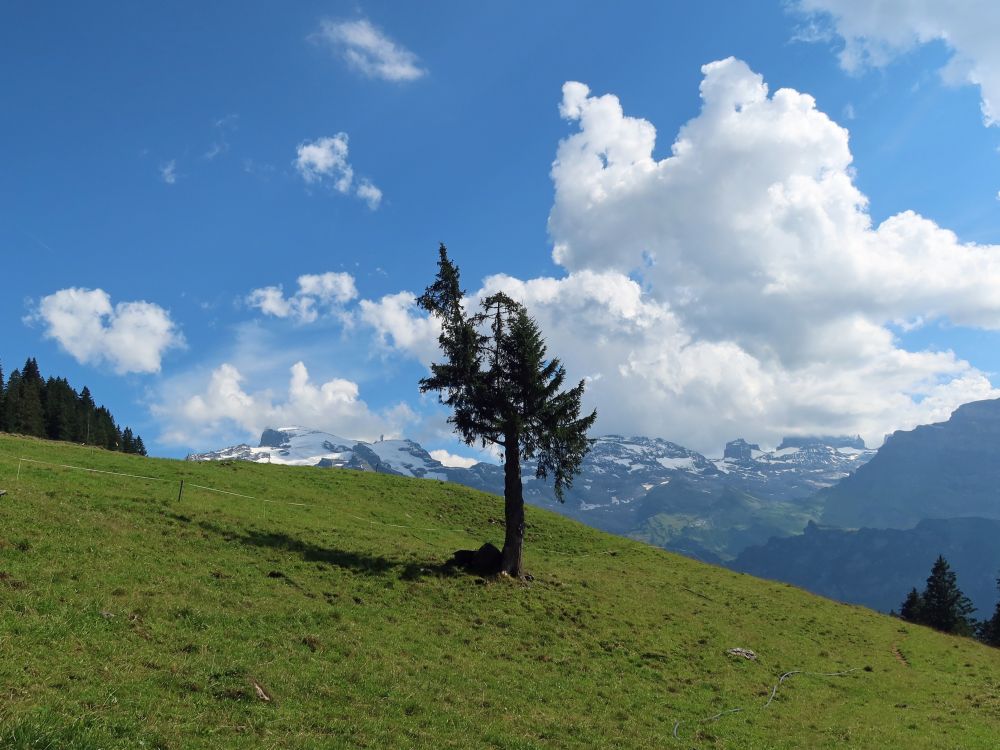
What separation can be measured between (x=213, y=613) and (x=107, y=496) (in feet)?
57.6

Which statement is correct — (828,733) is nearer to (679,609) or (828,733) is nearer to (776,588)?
(679,609)

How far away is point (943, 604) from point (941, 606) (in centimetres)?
40

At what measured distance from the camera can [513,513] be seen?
120ft

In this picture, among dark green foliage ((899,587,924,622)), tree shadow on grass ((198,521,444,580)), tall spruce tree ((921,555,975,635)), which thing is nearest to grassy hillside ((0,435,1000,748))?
tree shadow on grass ((198,521,444,580))

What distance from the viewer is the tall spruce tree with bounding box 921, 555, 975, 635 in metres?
86.4

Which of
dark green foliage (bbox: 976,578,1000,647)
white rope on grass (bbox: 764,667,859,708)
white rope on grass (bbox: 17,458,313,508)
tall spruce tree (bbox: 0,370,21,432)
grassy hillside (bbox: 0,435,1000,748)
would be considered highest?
tall spruce tree (bbox: 0,370,21,432)

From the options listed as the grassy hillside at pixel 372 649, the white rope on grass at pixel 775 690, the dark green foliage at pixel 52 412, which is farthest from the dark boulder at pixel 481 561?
the dark green foliage at pixel 52 412

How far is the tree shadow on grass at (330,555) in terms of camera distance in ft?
104

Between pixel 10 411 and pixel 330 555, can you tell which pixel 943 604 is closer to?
pixel 330 555

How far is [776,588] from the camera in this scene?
176 ft

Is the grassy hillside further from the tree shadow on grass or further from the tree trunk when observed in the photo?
the tree trunk

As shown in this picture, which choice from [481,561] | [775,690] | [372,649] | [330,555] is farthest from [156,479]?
[775,690]

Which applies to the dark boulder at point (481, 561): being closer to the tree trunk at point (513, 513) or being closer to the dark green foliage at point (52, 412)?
the tree trunk at point (513, 513)

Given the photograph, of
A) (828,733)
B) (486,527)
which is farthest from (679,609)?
(486,527)
